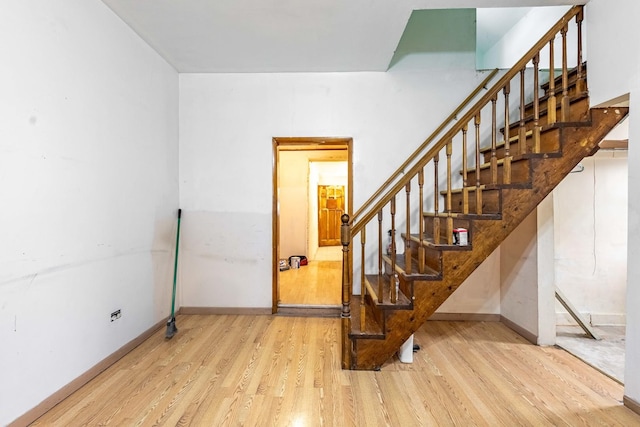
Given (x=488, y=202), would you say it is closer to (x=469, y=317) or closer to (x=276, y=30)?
(x=469, y=317)

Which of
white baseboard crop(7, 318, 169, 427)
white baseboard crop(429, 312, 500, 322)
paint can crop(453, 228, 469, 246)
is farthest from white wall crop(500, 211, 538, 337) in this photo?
white baseboard crop(7, 318, 169, 427)

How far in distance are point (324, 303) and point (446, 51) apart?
10.1ft

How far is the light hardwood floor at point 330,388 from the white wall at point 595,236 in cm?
120

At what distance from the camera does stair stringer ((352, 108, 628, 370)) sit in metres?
2.06

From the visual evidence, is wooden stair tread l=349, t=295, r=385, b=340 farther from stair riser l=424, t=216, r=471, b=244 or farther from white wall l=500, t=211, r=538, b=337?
white wall l=500, t=211, r=538, b=337

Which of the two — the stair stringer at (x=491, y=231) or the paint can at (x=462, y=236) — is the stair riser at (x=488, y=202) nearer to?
the stair stringer at (x=491, y=231)

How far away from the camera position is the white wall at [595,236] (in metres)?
3.24

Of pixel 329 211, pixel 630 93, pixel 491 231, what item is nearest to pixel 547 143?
pixel 630 93

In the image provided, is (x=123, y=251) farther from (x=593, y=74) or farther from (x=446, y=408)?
(x=593, y=74)

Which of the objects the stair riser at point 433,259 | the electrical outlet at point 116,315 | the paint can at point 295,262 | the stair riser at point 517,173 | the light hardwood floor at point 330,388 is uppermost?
the stair riser at point 517,173

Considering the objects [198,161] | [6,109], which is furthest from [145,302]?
[6,109]

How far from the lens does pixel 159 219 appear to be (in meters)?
2.97

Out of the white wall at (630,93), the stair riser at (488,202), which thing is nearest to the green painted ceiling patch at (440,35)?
the white wall at (630,93)

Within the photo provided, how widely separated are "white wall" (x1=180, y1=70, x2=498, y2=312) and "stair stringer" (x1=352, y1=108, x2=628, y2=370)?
116cm
